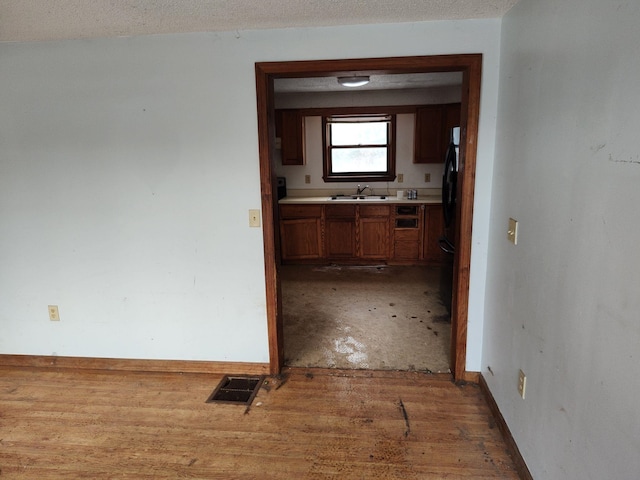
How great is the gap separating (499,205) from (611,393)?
1198 mm

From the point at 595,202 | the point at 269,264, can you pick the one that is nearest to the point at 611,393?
the point at 595,202

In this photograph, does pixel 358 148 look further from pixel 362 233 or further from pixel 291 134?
pixel 362 233

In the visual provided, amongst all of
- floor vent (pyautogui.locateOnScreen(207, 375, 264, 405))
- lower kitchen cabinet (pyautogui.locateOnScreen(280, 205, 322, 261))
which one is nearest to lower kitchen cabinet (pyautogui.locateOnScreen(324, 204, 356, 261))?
lower kitchen cabinet (pyautogui.locateOnScreen(280, 205, 322, 261))

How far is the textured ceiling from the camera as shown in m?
1.83

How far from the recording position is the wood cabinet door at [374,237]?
191 inches

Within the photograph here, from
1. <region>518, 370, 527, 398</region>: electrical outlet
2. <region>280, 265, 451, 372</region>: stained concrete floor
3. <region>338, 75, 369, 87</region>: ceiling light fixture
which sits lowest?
<region>280, 265, 451, 372</region>: stained concrete floor

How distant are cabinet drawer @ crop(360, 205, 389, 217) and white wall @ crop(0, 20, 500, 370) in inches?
98.3

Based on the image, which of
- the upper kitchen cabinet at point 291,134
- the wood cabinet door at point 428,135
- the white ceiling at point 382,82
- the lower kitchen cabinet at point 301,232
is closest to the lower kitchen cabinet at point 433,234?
the wood cabinet door at point 428,135

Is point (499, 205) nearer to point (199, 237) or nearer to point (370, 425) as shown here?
point (370, 425)

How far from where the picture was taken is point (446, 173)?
337 cm

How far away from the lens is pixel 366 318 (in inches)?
→ 137

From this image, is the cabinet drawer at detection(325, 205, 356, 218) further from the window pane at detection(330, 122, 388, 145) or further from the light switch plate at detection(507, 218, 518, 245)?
the light switch plate at detection(507, 218, 518, 245)

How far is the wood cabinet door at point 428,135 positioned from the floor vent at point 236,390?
3.54 meters

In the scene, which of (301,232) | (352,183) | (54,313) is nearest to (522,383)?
(54,313)
